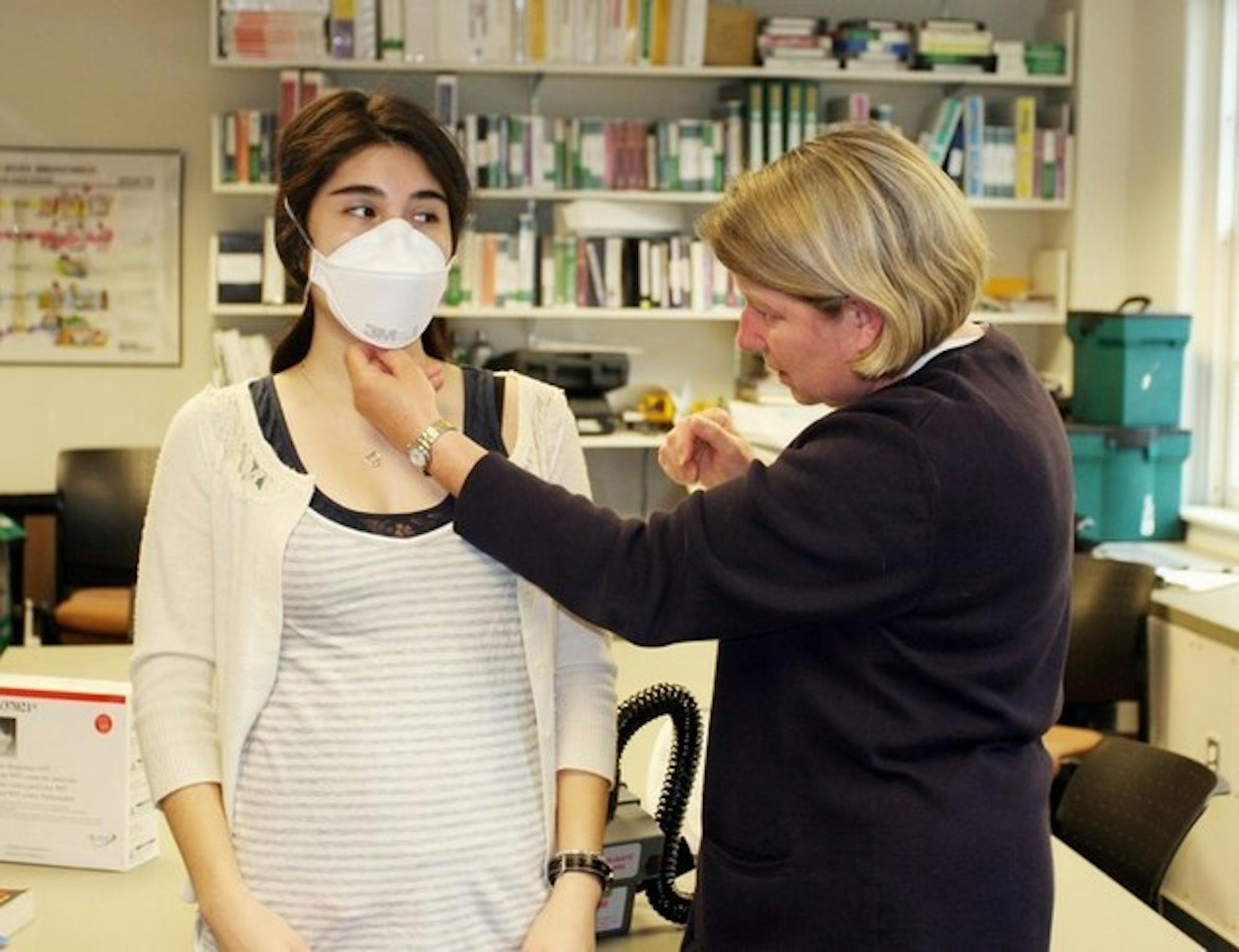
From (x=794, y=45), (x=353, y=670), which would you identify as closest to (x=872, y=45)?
(x=794, y=45)

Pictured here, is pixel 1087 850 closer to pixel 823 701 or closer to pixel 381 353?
pixel 823 701

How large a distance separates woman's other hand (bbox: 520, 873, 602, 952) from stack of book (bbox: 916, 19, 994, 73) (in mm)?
4288

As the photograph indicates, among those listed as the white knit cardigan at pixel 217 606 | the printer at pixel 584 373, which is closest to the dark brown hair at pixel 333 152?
the white knit cardigan at pixel 217 606

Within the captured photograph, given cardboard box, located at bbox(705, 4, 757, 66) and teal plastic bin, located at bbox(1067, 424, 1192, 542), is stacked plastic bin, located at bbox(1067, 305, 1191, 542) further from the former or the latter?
cardboard box, located at bbox(705, 4, 757, 66)

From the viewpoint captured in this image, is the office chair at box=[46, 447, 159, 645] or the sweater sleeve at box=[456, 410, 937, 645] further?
the office chair at box=[46, 447, 159, 645]

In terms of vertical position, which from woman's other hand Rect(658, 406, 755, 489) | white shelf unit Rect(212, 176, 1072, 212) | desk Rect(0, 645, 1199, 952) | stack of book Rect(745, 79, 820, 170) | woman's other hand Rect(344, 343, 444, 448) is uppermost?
stack of book Rect(745, 79, 820, 170)

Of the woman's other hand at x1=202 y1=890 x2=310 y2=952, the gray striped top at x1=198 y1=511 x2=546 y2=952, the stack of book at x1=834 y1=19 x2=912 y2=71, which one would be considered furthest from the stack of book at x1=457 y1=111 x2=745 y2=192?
the woman's other hand at x1=202 y1=890 x2=310 y2=952

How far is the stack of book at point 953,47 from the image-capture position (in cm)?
535

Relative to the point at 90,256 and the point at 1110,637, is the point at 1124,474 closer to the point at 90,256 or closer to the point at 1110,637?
the point at 1110,637

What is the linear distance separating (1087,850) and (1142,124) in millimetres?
3258

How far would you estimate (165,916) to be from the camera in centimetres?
204

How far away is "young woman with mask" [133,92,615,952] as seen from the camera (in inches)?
58.6

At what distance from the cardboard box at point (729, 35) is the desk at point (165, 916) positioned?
351 cm

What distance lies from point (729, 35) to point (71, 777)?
3766 millimetres
